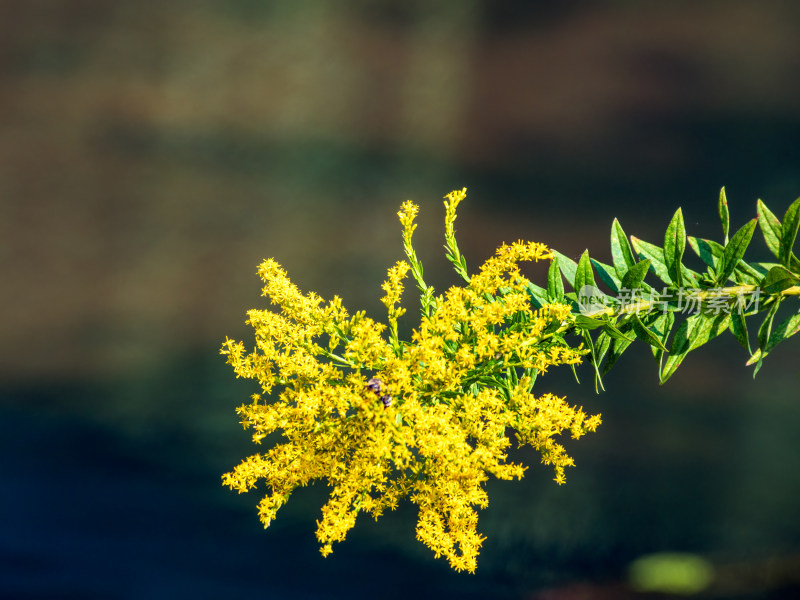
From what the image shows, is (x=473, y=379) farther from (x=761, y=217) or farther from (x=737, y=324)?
(x=761, y=217)

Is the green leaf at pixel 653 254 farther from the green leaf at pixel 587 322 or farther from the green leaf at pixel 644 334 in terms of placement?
the green leaf at pixel 587 322

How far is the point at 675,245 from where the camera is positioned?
1273 millimetres

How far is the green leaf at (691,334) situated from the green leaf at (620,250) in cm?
18

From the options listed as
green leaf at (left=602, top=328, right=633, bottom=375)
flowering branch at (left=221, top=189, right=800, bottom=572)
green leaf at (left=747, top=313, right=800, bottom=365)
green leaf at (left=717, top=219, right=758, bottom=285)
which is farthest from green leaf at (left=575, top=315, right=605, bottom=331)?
green leaf at (left=747, top=313, right=800, bottom=365)

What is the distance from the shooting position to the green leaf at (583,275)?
1262mm

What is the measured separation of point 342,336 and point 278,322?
0.13 meters

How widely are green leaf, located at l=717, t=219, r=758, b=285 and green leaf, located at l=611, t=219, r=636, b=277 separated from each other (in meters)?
0.18

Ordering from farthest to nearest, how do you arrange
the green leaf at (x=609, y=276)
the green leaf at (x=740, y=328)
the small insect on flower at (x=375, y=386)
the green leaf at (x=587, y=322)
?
the green leaf at (x=609, y=276) < the green leaf at (x=740, y=328) < the green leaf at (x=587, y=322) < the small insect on flower at (x=375, y=386)

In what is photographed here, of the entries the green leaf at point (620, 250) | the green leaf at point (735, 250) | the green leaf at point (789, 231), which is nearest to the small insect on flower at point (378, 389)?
the green leaf at point (620, 250)

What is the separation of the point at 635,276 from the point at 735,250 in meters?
0.24

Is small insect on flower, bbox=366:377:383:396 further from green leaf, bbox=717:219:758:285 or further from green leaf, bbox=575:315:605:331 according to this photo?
green leaf, bbox=717:219:758:285

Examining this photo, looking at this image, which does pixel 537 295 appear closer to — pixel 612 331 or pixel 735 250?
pixel 612 331

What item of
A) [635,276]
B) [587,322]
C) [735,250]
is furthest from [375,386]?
[735,250]

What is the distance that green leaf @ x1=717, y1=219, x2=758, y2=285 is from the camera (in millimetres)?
1233
